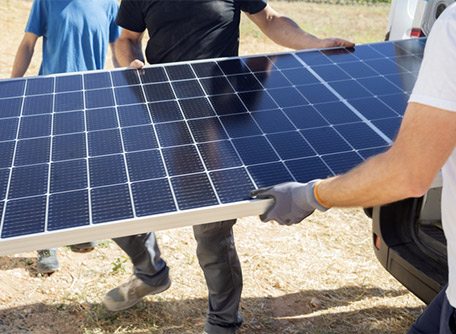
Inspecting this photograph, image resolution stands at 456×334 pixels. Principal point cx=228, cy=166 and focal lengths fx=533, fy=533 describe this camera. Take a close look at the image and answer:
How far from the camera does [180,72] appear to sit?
14.3 feet

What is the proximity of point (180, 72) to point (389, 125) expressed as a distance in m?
1.73

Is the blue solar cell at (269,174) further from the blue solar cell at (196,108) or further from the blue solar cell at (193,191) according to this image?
the blue solar cell at (196,108)

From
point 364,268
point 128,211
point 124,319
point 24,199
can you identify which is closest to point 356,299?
point 364,268

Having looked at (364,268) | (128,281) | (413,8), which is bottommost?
(364,268)

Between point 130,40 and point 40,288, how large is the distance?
256 centimetres

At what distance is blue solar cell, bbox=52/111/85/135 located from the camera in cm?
359

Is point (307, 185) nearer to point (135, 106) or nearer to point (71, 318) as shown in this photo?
point (135, 106)

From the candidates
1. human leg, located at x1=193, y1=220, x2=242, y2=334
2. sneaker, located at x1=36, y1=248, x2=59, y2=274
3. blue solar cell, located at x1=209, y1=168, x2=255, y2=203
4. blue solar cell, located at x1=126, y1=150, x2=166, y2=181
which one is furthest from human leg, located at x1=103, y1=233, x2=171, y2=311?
blue solar cell, located at x1=209, y1=168, x2=255, y2=203

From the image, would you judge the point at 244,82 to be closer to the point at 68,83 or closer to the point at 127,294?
the point at 68,83

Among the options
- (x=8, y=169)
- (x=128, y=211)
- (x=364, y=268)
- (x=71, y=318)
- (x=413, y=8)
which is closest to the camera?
(x=128, y=211)

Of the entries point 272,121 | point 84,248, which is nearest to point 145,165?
point 272,121

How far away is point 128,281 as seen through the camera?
4.74 metres

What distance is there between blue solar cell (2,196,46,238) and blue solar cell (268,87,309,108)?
6.13 feet

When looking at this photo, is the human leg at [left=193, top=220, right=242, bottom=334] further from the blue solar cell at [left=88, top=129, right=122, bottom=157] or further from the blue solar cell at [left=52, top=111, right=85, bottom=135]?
the blue solar cell at [left=52, top=111, right=85, bottom=135]
